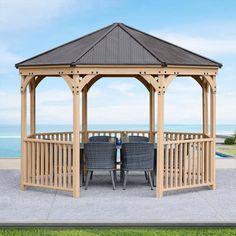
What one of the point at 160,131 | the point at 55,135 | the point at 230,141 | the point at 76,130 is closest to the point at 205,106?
the point at 160,131

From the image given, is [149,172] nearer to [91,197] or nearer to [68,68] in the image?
[91,197]

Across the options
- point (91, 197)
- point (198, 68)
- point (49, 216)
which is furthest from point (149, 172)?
point (49, 216)

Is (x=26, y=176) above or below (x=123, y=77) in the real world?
below

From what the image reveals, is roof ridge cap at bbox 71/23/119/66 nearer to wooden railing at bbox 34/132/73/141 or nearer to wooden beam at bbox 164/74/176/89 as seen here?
wooden beam at bbox 164/74/176/89

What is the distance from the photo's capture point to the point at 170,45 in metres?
11.0

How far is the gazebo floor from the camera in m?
7.74

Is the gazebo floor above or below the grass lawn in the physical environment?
above

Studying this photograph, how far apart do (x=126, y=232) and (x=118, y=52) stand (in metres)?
3.93

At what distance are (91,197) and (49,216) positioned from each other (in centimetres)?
166

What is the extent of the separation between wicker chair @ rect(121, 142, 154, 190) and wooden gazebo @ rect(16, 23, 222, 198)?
391mm

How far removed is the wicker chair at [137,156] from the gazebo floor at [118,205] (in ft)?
1.55

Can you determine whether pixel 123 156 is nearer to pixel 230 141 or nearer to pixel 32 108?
pixel 32 108

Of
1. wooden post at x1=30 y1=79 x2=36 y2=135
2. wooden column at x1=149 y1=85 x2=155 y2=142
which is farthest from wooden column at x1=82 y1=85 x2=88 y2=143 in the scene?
wooden column at x1=149 y1=85 x2=155 y2=142

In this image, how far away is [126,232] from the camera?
7.05 meters
